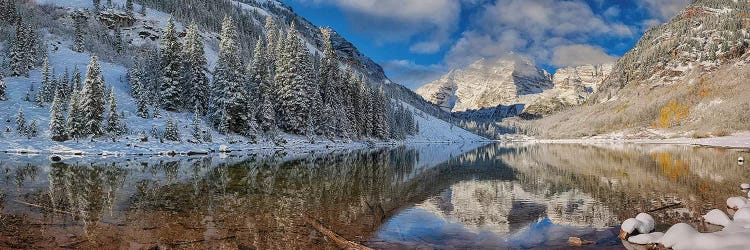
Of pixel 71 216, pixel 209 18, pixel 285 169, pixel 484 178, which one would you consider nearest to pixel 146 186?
pixel 71 216

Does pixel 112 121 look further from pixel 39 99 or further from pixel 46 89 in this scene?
pixel 46 89

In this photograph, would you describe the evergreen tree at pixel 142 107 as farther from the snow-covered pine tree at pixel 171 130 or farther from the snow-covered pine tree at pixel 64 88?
the snow-covered pine tree at pixel 64 88

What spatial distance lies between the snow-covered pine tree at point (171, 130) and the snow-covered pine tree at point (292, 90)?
65.4ft

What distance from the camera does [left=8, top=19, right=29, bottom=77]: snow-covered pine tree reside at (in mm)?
60406

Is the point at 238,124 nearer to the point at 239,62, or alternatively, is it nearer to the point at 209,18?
the point at 239,62

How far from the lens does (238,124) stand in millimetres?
60094

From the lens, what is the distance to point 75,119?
43594 millimetres

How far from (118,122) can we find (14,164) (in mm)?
16257

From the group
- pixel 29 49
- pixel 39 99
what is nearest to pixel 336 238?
pixel 39 99

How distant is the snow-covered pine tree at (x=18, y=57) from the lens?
6041 centimetres

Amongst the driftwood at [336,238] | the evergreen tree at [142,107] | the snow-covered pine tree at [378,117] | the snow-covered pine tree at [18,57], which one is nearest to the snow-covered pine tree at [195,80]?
the evergreen tree at [142,107]

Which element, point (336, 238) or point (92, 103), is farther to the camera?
point (92, 103)

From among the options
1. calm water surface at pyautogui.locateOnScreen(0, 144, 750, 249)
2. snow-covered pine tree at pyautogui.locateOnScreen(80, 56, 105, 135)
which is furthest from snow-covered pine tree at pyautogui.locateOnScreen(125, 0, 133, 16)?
calm water surface at pyautogui.locateOnScreen(0, 144, 750, 249)

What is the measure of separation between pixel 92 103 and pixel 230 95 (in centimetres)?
1697
